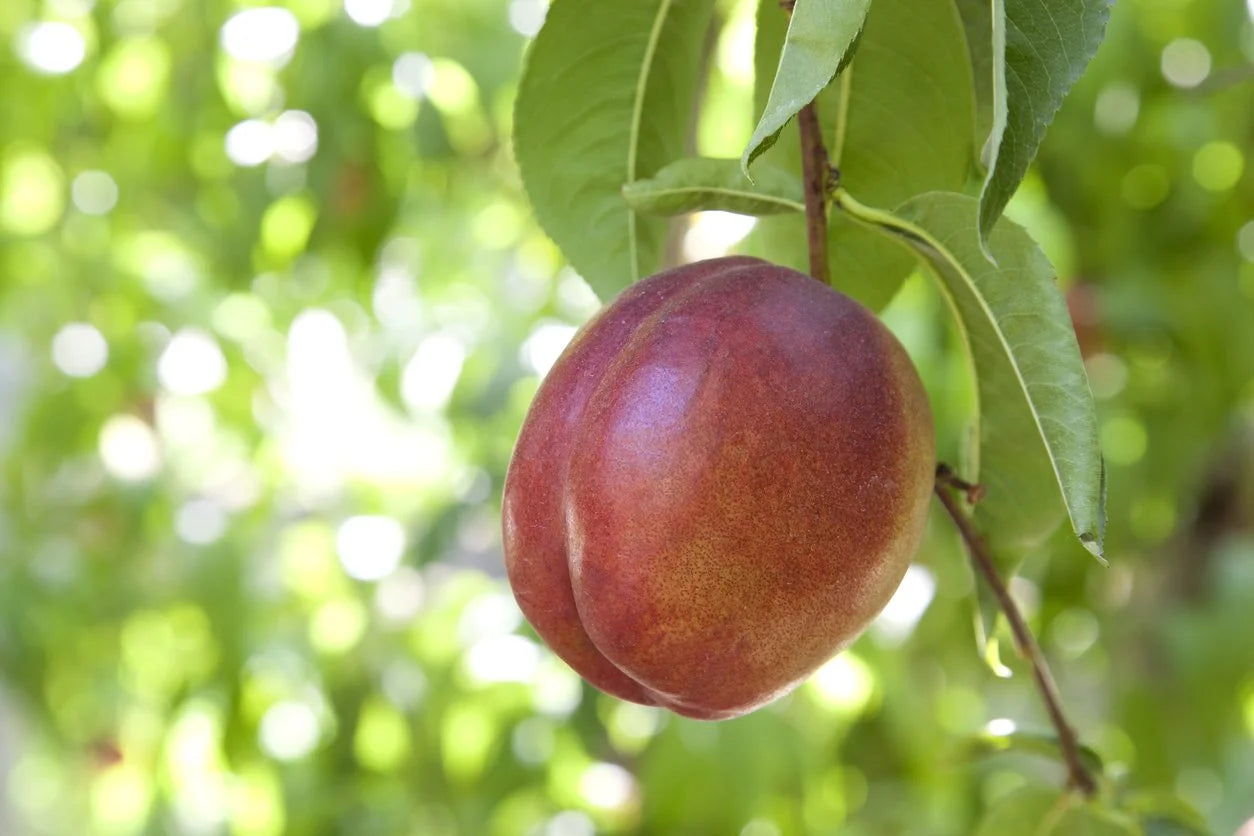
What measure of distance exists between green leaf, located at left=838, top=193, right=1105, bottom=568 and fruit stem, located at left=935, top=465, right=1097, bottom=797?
0.04 feet

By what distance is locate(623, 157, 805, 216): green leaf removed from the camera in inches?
21.1

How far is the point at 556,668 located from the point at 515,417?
31cm

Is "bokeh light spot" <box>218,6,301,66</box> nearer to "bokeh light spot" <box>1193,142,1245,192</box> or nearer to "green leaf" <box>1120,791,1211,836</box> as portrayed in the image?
"bokeh light spot" <box>1193,142,1245,192</box>

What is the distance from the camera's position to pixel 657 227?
65 cm

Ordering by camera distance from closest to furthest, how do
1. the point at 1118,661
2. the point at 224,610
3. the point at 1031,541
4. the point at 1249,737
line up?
the point at 1031,541 → the point at 1249,737 → the point at 224,610 → the point at 1118,661

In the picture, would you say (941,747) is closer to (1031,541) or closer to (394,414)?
(394,414)

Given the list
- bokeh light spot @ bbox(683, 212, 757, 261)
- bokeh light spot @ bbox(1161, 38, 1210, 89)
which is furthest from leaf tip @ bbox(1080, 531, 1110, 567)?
bokeh light spot @ bbox(1161, 38, 1210, 89)

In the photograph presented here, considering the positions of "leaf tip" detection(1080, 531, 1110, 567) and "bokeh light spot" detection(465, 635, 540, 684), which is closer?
"leaf tip" detection(1080, 531, 1110, 567)

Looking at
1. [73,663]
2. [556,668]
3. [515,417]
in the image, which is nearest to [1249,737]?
[556,668]

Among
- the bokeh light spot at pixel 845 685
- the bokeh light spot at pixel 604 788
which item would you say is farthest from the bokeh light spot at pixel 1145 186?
the bokeh light spot at pixel 604 788

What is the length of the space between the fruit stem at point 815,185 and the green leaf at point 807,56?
0.46ft

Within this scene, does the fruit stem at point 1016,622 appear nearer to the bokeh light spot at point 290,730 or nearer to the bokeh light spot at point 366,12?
the bokeh light spot at point 366,12

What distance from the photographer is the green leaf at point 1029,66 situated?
1.26 ft

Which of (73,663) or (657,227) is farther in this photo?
(73,663)
